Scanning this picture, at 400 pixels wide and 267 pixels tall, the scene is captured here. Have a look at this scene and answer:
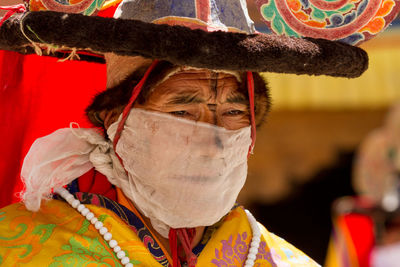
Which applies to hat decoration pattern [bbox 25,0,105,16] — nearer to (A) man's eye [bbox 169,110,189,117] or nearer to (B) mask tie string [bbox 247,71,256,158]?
(A) man's eye [bbox 169,110,189,117]

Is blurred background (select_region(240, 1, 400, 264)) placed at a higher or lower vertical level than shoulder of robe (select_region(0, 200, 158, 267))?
lower

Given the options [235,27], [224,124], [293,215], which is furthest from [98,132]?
[293,215]

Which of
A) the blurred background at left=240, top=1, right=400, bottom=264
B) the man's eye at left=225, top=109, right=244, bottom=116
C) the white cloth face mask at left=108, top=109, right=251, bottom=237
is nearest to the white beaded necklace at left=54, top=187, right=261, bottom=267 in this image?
the white cloth face mask at left=108, top=109, right=251, bottom=237

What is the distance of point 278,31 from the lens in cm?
266

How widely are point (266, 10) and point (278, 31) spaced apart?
0.09 m

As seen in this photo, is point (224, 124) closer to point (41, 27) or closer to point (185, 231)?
point (185, 231)

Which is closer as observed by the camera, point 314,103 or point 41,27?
point 41,27

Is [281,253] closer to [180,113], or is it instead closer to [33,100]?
[180,113]

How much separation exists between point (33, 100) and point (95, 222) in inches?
26.7

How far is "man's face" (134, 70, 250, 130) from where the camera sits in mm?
2596

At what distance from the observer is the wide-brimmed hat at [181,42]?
218cm

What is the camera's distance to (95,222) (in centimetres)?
256

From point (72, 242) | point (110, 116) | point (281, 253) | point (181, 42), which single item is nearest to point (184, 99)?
point (110, 116)

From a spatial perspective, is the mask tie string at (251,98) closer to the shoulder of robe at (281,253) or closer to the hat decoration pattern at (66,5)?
the shoulder of robe at (281,253)
